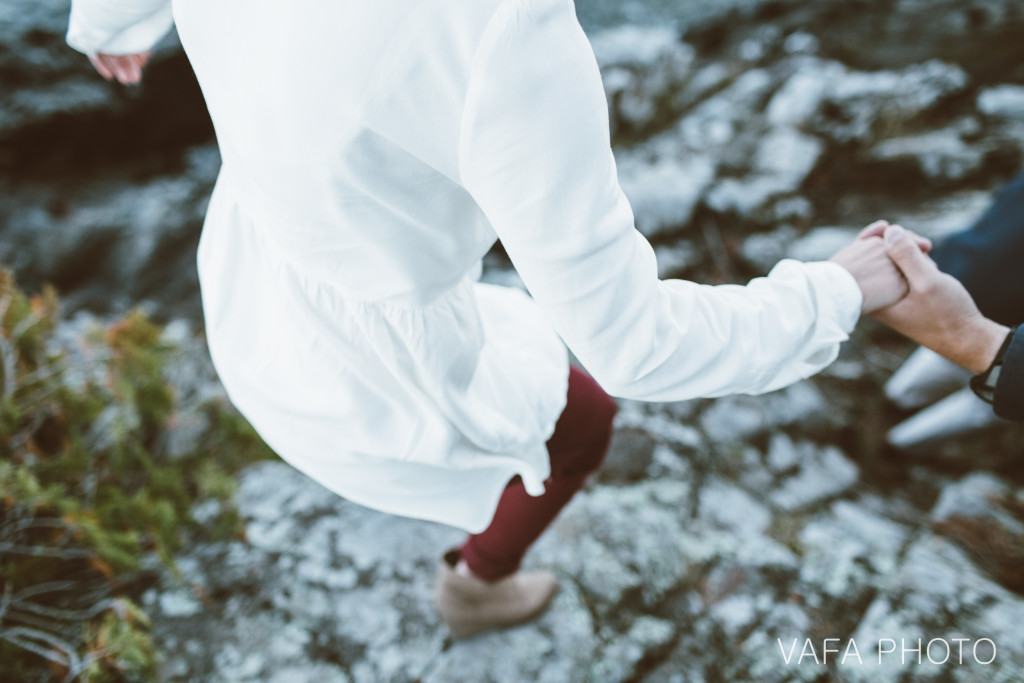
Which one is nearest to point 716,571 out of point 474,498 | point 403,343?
point 474,498

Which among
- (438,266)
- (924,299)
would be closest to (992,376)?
(924,299)

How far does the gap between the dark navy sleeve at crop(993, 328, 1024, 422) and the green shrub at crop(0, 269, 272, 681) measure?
1883 mm

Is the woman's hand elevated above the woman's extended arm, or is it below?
below

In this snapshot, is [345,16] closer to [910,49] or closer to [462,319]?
[462,319]

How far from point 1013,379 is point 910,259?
25 centimetres

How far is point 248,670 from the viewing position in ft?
5.19

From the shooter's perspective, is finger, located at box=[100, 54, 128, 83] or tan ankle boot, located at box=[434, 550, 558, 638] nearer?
finger, located at box=[100, 54, 128, 83]

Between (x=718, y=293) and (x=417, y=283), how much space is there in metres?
0.43

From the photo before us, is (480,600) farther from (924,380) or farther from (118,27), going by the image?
(924,380)

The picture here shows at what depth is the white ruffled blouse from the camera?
60 centimetres

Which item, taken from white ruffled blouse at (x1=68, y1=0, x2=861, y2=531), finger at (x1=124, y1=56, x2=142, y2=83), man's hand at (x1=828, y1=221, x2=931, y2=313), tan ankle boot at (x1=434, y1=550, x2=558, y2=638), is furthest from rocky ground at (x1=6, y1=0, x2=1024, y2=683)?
finger at (x1=124, y1=56, x2=142, y2=83)

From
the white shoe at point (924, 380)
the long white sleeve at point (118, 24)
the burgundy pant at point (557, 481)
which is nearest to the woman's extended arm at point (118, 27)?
the long white sleeve at point (118, 24)

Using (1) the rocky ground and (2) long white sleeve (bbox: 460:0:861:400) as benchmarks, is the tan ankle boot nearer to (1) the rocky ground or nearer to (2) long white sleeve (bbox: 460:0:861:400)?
(1) the rocky ground

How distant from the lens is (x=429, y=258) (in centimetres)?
83
